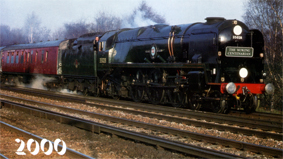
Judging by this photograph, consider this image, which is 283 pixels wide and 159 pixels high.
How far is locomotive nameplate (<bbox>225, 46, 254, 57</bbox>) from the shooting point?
34.1 ft

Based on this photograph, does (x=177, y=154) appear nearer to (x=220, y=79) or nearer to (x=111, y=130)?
(x=111, y=130)

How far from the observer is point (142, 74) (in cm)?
1372

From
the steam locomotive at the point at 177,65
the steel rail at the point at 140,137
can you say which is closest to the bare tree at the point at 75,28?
the steam locomotive at the point at 177,65

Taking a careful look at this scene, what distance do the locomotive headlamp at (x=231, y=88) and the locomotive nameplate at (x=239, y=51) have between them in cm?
111

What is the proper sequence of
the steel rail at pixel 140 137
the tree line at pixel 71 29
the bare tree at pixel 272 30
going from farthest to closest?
the tree line at pixel 71 29 < the bare tree at pixel 272 30 < the steel rail at pixel 140 137

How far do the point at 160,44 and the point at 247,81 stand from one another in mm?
3883

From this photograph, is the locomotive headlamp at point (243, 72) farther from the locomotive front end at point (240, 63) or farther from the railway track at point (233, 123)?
the railway track at point (233, 123)

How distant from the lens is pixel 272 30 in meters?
18.5

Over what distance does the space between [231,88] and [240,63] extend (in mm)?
1374

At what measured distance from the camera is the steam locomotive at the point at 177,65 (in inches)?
414

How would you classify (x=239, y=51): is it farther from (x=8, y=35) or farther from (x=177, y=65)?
(x=8, y=35)

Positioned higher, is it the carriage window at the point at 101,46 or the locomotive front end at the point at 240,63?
the carriage window at the point at 101,46

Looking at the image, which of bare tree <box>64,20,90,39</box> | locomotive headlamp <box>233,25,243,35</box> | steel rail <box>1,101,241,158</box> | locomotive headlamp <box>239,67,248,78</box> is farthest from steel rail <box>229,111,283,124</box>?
bare tree <box>64,20,90,39</box>

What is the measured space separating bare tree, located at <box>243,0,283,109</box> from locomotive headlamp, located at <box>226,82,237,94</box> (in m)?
5.78
